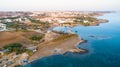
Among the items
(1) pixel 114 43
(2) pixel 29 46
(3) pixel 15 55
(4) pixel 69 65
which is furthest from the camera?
(1) pixel 114 43

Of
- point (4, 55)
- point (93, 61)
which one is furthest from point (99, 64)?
point (4, 55)

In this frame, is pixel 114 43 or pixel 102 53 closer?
pixel 102 53

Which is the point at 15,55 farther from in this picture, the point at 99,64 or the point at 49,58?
the point at 99,64

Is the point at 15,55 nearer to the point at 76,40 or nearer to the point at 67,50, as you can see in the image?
the point at 67,50

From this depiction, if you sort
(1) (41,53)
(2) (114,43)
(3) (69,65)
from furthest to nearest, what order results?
(2) (114,43)
(1) (41,53)
(3) (69,65)

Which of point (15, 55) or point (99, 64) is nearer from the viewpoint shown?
point (99, 64)

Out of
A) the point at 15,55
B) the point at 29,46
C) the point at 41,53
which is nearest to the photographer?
the point at 15,55

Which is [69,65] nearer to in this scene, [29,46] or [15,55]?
[15,55]

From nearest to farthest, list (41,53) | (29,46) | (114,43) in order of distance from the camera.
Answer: (41,53) < (29,46) < (114,43)

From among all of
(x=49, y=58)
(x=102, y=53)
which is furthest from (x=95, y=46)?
(x=49, y=58)
